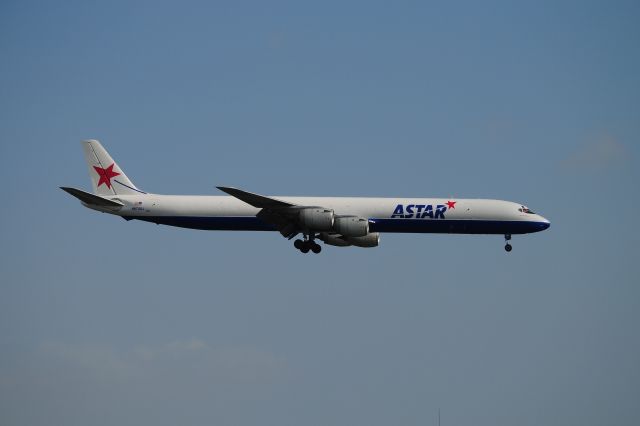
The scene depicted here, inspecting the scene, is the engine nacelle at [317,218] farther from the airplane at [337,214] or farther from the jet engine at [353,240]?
the jet engine at [353,240]

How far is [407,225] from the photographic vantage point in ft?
200

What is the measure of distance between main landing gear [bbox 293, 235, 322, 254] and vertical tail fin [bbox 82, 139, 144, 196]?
11.5m

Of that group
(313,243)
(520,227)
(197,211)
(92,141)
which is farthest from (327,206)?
(92,141)

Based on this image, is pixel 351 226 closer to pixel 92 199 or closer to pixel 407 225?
pixel 407 225

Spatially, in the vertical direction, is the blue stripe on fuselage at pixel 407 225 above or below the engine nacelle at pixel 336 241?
above

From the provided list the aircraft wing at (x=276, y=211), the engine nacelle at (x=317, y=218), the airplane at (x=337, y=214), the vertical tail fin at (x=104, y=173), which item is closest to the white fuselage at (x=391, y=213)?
the airplane at (x=337, y=214)

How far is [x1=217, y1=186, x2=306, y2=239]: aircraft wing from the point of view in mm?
57812

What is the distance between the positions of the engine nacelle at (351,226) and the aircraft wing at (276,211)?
2.55m

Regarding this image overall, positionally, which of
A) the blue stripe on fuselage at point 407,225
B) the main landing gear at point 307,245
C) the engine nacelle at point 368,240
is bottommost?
the main landing gear at point 307,245

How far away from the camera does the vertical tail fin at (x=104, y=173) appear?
65125 mm

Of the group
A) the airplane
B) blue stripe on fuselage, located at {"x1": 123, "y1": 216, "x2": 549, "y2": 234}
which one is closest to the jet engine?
the airplane

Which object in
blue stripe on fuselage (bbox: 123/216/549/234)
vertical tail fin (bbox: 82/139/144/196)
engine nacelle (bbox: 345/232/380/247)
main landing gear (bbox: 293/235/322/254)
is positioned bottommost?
main landing gear (bbox: 293/235/322/254)

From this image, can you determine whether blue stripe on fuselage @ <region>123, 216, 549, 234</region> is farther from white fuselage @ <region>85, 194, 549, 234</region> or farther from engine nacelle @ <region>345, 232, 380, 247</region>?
engine nacelle @ <region>345, 232, 380, 247</region>

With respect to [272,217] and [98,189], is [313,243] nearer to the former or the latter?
[272,217]
